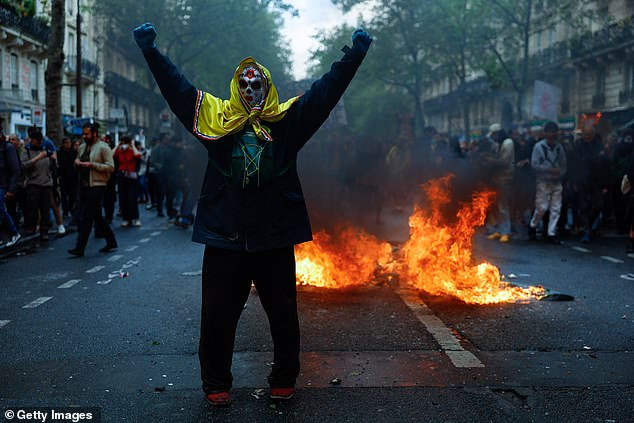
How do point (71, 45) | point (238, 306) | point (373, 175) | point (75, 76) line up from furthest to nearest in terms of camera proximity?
point (75, 76) < point (71, 45) < point (373, 175) < point (238, 306)

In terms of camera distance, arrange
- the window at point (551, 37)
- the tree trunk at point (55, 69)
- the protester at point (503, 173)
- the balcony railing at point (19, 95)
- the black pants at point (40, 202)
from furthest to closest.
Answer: the window at point (551, 37), the balcony railing at point (19, 95), the tree trunk at point (55, 69), the protester at point (503, 173), the black pants at point (40, 202)

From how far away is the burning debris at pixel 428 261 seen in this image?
7.09 m

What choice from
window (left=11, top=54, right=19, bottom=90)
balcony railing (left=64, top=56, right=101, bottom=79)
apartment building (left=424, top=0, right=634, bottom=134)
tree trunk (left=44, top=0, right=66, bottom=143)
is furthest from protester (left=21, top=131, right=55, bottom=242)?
balcony railing (left=64, top=56, right=101, bottom=79)

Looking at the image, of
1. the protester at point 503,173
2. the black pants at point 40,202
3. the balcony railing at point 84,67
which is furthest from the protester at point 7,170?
the balcony railing at point 84,67

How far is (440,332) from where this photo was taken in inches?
221

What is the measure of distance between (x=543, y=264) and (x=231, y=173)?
6.62m

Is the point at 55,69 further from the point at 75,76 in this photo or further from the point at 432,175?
the point at 75,76

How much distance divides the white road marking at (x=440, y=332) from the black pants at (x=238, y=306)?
1.25 metres

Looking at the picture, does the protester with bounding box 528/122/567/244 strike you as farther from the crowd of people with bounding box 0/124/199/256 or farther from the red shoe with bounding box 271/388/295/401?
the red shoe with bounding box 271/388/295/401

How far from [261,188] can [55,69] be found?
14262 millimetres

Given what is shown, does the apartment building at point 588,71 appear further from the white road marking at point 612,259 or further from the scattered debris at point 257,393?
the scattered debris at point 257,393

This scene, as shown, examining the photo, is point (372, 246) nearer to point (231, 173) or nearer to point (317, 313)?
point (317, 313)

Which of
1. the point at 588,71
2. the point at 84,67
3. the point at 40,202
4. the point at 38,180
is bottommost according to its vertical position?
the point at 40,202

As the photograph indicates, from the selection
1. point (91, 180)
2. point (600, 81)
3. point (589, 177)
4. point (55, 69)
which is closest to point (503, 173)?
point (589, 177)
